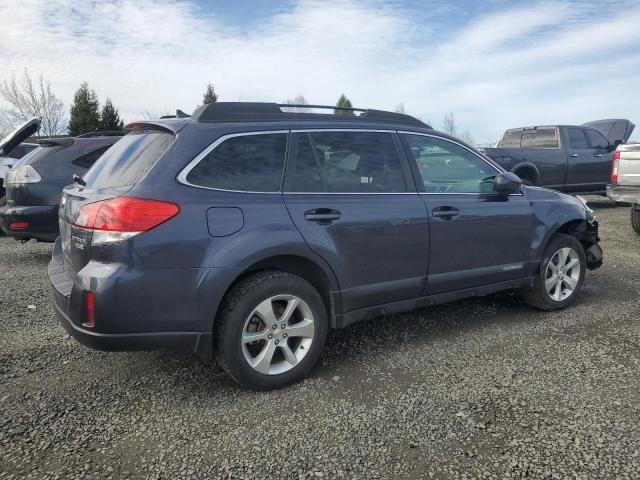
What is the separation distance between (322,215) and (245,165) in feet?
1.84

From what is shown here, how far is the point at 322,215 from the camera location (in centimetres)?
316

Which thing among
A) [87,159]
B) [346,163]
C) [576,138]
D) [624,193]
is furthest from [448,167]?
[576,138]

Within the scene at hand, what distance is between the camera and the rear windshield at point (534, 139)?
37.2 feet

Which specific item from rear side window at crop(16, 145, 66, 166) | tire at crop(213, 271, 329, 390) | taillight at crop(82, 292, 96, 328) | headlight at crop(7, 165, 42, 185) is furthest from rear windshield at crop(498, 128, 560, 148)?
taillight at crop(82, 292, 96, 328)

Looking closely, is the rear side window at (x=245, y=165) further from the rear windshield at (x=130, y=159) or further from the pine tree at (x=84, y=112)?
the pine tree at (x=84, y=112)

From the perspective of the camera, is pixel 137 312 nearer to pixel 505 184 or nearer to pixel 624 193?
pixel 505 184

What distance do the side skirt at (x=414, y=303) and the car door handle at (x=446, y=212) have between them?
593 millimetres

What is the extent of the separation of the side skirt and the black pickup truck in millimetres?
6714

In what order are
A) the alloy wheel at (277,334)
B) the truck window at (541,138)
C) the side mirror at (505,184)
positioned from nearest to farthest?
1. the alloy wheel at (277,334)
2. the side mirror at (505,184)
3. the truck window at (541,138)

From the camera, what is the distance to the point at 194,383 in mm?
3168

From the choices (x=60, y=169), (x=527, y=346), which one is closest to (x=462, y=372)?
(x=527, y=346)

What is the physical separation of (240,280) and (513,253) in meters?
2.41

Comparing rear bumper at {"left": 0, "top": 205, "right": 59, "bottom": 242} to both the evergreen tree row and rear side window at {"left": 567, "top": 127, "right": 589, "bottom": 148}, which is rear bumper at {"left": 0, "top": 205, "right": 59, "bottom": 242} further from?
the evergreen tree row

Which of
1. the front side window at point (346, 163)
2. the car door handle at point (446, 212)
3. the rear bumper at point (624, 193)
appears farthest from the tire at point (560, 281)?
the rear bumper at point (624, 193)
